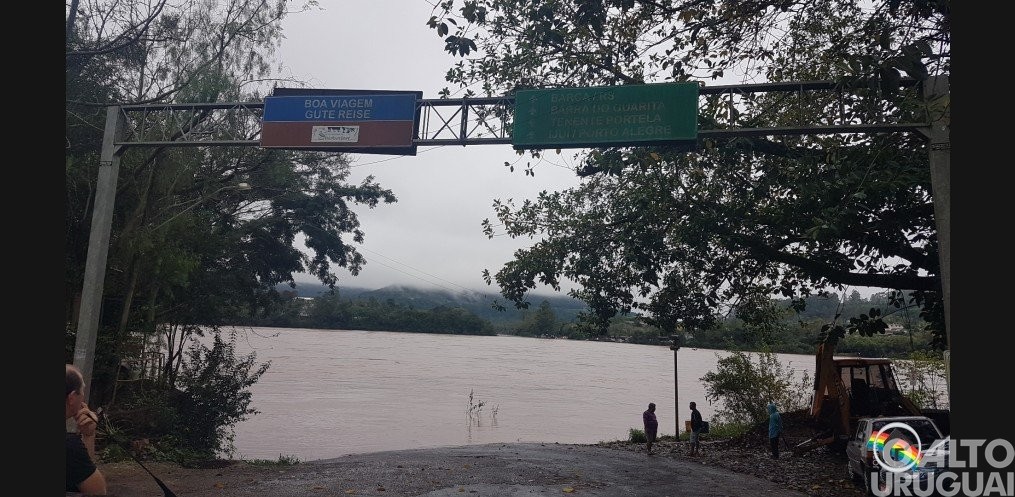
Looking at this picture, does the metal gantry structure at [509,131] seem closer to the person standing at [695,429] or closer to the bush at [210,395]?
the bush at [210,395]

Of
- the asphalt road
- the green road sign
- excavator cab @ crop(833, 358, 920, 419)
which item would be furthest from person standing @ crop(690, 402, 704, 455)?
the green road sign

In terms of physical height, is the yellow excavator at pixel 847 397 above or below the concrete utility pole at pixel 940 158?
below

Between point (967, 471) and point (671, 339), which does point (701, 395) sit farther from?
point (967, 471)

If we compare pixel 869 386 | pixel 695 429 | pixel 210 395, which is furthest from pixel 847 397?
pixel 210 395

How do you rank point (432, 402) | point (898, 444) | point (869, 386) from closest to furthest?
1. point (898, 444)
2. point (869, 386)
3. point (432, 402)

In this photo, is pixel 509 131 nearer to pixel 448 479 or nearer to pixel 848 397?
pixel 448 479

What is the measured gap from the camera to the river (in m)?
26.2

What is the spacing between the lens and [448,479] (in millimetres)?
11633

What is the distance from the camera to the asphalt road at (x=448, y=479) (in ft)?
34.5

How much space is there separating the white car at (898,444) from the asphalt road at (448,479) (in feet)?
4.38

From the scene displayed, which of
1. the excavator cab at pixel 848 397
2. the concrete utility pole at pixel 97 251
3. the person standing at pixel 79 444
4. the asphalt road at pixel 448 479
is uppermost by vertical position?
the concrete utility pole at pixel 97 251

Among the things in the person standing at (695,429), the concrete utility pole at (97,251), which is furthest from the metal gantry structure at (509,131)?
the person standing at (695,429)

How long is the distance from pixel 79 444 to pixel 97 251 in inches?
371

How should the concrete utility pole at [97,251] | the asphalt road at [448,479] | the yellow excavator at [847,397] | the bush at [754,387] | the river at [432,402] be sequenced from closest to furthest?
the asphalt road at [448,479] < the concrete utility pole at [97,251] < the yellow excavator at [847,397] < the bush at [754,387] < the river at [432,402]
